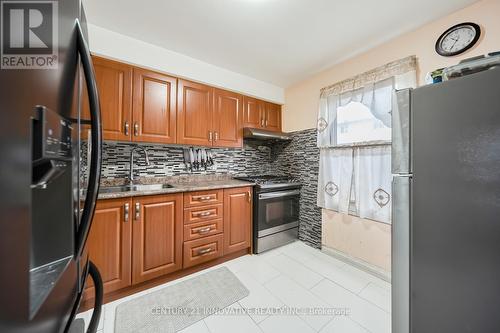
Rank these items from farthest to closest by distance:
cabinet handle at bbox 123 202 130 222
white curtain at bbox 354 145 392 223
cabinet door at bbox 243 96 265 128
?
cabinet door at bbox 243 96 265 128
white curtain at bbox 354 145 392 223
cabinet handle at bbox 123 202 130 222

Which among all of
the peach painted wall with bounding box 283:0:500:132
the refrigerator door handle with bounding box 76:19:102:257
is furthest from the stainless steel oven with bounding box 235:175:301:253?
the refrigerator door handle with bounding box 76:19:102:257

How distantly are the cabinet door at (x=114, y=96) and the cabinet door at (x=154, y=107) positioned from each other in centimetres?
6

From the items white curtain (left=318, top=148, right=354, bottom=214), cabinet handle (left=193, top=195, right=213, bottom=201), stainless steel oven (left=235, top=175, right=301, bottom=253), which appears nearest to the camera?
cabinet handle (left=193, top=195, right=213, bottom=201)

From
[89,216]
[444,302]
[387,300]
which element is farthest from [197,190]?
[387,300]

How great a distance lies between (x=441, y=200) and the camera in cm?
76

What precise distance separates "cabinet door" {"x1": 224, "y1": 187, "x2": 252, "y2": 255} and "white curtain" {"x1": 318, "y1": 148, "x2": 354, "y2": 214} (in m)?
0.90

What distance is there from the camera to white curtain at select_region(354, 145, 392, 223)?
5.84 feet

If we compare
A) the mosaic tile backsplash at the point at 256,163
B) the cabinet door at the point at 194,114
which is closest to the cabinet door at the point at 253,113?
the mosaic tile backsplash at the point at 256,163

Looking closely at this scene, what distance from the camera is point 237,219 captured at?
7.18ft

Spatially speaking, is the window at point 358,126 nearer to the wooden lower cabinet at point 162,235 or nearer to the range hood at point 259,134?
the range hood at point 259,134

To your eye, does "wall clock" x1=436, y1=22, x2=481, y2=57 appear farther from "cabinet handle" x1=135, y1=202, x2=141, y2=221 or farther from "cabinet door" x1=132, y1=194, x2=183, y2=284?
"cabinet handle" x1=135, y1=202, x2=141, y2=221

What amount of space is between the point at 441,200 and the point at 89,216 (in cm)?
121

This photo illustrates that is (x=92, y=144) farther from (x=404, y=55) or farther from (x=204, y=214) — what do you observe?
(x=404, y=55)

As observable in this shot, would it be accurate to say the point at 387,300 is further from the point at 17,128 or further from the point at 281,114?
the point at 281,114
